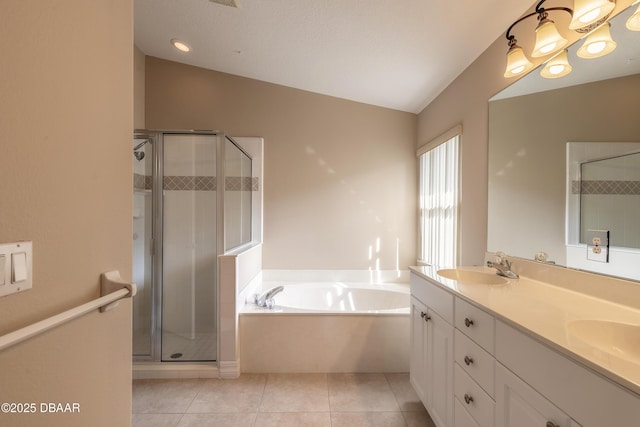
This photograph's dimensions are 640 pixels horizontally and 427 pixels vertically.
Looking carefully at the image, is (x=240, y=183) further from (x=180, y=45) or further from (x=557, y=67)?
(x=557, y=67)

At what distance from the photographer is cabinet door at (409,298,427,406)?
155 centimetres

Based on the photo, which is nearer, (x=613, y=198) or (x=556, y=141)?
(x=613, y=198)

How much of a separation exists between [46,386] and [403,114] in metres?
3.24

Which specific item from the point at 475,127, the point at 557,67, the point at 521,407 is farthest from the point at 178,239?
the point at 557,67

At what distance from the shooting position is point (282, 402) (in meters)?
1.76

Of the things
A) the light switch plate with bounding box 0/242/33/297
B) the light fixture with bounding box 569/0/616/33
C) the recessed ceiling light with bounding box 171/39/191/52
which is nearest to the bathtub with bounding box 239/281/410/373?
the light switch plate with bounding box 0/242/33/297

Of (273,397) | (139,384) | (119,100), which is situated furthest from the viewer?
(139,384)

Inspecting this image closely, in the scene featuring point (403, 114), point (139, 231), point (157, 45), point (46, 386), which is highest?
point (157, 45)

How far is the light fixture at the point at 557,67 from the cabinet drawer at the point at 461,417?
1601mm

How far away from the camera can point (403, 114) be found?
3016 millimetres

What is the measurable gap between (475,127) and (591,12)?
34.2 inches

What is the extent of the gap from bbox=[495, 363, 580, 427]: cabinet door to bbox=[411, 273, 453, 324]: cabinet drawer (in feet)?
1.15

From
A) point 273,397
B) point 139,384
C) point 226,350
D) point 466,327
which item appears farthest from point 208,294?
point 466,327

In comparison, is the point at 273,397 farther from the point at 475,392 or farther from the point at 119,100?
the point at 119,100
